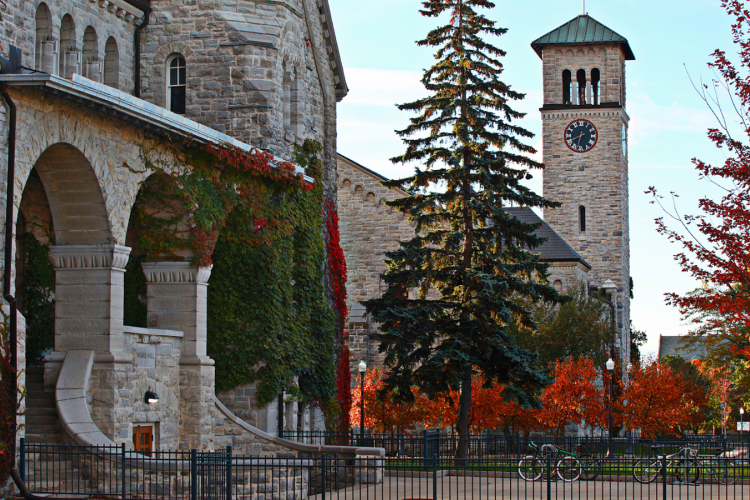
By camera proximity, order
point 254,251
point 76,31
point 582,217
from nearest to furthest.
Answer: point 76,31
point 254,251
point 582,217

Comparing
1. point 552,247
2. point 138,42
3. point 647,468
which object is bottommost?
point 647,468

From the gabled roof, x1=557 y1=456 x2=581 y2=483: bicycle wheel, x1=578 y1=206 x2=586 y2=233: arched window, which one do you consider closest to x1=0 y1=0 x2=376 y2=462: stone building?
x1=557 y1=456 x2=581 y2=483: bicycle wheel

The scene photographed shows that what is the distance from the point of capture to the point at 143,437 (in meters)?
19.3

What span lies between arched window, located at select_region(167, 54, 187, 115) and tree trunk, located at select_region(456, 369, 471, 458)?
36.8ft

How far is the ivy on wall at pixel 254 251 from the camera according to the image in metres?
20.8

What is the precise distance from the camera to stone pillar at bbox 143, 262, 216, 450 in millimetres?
20734

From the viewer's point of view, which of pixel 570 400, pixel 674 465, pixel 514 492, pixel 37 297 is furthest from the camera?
pixel 570 400

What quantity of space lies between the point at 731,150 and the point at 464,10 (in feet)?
47.8

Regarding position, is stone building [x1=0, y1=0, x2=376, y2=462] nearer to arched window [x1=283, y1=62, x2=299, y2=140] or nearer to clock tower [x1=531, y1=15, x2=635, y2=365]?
arched window [x1=283, y1=62, x2=299, y2=140]

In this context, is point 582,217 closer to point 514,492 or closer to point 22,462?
point 514,492

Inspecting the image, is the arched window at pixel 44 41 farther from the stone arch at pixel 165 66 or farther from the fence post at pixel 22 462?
the fence post at pixel 22 462

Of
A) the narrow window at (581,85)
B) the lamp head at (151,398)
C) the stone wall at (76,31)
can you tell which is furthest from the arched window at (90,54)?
the narrow window at (581,85)

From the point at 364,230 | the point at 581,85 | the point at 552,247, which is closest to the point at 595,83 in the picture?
the point at 581,85

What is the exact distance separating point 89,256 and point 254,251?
592cm
